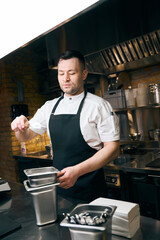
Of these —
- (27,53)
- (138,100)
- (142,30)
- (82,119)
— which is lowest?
(82,119)

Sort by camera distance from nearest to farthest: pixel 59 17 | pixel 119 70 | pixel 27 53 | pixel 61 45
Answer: pixel 59 17
pixel 61 45
pixel 119 70
pixel 27 53

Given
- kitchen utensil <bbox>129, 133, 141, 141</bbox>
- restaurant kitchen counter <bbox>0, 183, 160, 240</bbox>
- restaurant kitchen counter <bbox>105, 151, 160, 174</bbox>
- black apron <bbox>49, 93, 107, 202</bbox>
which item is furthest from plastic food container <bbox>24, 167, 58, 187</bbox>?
kitchen utensil <bbox>129, 133, 141, 141</bbox>

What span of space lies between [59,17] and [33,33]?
171mm

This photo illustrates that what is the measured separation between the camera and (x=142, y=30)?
176cm

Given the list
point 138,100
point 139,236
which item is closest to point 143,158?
point 138,100

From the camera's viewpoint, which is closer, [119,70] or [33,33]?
[33,33]

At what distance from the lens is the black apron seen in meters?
1.67

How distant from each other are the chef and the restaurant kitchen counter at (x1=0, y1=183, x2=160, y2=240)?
38 cm

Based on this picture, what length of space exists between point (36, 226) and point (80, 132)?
0.86 m

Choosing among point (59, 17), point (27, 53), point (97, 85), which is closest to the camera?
point (59, 17)

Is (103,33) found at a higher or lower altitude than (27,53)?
lower

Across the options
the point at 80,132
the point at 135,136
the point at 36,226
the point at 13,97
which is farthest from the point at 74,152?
the point at 13,97

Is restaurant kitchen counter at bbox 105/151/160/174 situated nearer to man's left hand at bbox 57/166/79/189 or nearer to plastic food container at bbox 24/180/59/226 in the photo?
man's left hand at bbox 57/166/79/189

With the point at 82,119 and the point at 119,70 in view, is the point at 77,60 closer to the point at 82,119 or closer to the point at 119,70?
the point at 82,119
